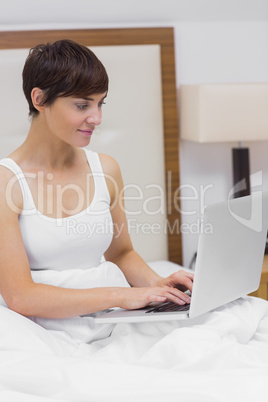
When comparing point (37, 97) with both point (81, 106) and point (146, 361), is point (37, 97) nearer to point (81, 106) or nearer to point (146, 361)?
point (81, 106)

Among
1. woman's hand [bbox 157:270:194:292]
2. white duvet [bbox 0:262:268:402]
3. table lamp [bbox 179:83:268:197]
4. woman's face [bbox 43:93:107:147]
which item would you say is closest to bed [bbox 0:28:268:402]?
white duvet [bbox 0:262:268:402]

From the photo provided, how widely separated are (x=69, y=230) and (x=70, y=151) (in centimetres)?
26

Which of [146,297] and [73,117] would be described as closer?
[146,297]

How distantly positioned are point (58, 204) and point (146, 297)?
0.38 meters

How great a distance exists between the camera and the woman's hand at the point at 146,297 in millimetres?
1351

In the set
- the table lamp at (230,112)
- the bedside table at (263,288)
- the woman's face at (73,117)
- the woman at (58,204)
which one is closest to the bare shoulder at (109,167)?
the woman at (58,204)

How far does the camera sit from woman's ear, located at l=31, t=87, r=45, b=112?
151 cm

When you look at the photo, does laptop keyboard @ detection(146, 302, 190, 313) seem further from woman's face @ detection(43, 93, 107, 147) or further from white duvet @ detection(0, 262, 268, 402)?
woman's face @ detection(43, 93, 107, 147)

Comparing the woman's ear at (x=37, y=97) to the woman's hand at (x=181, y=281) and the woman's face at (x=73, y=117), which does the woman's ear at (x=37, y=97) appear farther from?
the woman's hand at (x=181, y=281)

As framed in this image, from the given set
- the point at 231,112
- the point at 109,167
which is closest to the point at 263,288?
the point at 231,112

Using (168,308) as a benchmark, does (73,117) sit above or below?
above

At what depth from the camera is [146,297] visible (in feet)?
4.43

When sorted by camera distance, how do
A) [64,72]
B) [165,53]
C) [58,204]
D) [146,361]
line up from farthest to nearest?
[165,53], [58,204], [64,72], [146,361]

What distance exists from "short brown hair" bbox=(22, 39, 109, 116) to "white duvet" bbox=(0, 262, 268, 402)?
22.4 inches
